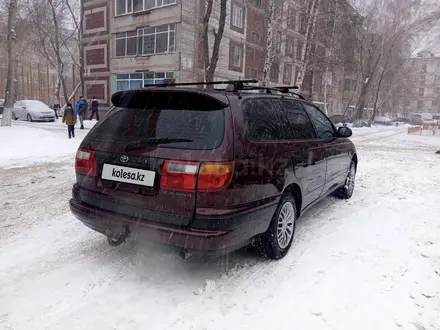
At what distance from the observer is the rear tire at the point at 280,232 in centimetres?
333

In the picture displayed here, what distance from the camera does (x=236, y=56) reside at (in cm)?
2798

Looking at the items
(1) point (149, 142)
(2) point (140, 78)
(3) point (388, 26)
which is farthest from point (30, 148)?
(3) point (388, 26)

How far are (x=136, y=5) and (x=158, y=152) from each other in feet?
86.4

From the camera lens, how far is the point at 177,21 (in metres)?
23.1

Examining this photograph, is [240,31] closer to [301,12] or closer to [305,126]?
[301,12]

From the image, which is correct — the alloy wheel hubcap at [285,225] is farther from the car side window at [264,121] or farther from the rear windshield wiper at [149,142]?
the rear windshield wiper at [149,142]

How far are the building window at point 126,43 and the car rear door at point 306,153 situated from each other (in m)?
24.5

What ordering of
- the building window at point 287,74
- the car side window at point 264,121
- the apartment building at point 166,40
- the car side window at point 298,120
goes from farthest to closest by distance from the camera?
the building window at point 287,74 → the apartment building at point 166,40 → the car side window at point 298,120 → the car side window at point 264,121

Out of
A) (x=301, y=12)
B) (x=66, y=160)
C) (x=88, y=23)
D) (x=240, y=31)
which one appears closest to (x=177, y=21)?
(x=240, y=31)

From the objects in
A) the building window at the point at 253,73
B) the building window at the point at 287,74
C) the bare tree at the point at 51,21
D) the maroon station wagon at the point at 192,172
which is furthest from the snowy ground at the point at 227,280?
the building window at the point at 287,74

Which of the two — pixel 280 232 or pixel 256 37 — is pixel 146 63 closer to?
pixel 256 37

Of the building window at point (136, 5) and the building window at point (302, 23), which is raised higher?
the building window at point (136, 5)

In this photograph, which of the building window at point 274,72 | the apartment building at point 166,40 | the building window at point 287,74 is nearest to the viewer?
the apartment building at point 166,40

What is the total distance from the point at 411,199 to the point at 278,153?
3.77 metres
